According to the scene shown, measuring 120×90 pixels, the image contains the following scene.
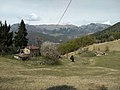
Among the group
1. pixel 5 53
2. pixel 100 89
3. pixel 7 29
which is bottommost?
pixel 100 89

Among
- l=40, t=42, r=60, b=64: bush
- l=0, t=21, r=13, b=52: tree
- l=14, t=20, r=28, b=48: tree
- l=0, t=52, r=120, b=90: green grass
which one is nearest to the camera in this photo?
l=0, t=52, r=120, b=90: green grass

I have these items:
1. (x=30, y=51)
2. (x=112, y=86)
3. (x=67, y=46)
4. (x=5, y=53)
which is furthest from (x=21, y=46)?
(x=67, y=46)

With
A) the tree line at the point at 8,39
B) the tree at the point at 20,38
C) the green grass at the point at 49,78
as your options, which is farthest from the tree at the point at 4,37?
the green grass at the point at 49,78

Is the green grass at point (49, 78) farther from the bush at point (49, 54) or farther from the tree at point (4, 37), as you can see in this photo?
the tree at point (4, 37)

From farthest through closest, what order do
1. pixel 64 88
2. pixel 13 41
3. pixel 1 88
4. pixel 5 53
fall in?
pixel 13 41, pixel 5 53, pixel 64 88, pixel 1 88

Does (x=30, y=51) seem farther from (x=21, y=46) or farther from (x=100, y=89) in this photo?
(x=100, y=89)

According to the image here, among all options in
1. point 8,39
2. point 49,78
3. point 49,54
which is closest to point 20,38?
point 8,39

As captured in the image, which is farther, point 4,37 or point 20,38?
point 20,38

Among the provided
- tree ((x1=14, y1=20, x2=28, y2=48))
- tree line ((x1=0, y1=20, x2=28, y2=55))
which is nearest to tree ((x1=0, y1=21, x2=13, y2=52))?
tree line ((x1=0, y1=20, x2=28, y2=55))

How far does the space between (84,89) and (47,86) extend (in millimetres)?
4758

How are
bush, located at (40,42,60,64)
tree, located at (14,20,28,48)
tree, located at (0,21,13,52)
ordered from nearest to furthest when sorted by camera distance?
bush, located at (40,42,60,64)
tree, located at (0,21,13,52)
tree, located at (14,20,28,48)

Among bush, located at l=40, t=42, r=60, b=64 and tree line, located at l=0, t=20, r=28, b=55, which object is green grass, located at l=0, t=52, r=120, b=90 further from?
tree line, located at l=0, t=20, r=28, b=55

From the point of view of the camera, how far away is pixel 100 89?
33812 millimetres

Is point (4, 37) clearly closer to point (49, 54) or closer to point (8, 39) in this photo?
point (8, 39)
